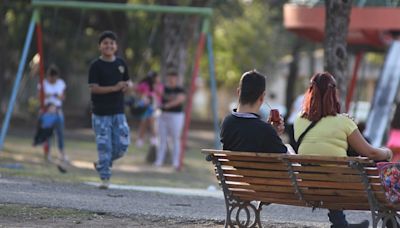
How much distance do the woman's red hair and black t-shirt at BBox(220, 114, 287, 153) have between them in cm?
38

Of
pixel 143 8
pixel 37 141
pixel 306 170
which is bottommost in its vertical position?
pixel 37 141

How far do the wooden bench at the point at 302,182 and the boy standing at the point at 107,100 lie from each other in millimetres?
3477

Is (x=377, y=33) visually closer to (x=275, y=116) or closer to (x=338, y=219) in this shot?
(x=275, y=116)

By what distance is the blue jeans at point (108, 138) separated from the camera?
1175 centimetres

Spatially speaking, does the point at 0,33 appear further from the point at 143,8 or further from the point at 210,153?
the point at 210,153

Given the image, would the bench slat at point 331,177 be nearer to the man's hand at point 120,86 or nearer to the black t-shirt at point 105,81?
the man's hand at point 120,86

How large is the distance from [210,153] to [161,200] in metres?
2.98

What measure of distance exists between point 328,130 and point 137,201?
323 cm

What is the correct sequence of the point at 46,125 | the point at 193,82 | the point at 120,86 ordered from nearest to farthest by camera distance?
the point at 120,86, the point at 46,125, the point at 193,82

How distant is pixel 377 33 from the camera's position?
21531 millimetres

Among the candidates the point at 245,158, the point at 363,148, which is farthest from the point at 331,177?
the point at 245,158

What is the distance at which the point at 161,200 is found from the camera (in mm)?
11258

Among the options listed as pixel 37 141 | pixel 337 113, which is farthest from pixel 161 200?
pixel 37 141

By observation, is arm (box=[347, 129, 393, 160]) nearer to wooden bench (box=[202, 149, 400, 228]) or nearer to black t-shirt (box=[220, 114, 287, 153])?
wooden bench (box=[202, 149, 400, 228])
